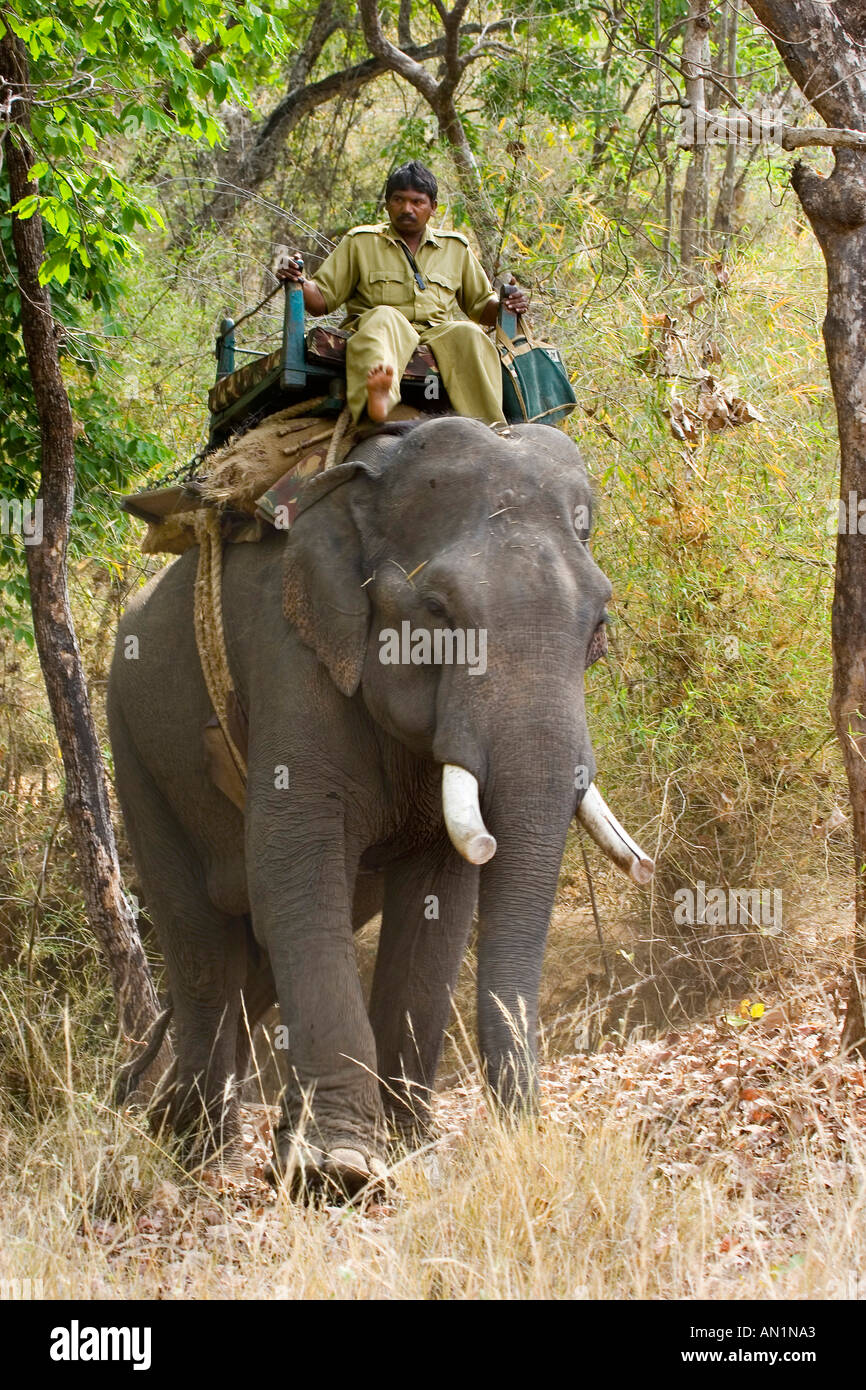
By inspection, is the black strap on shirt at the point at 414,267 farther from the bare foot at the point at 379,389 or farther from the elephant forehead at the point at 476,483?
the elephant forehead at the point at 476,483

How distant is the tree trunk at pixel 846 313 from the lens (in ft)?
20.1

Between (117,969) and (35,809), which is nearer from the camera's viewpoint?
(117,969)

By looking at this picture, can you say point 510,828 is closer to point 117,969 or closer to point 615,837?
point 615,837

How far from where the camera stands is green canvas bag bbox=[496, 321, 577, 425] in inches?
250

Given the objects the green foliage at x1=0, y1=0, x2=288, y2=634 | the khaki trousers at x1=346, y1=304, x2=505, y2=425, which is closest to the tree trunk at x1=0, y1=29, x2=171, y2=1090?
the green foliage at x1=0, y1=0, x2=288, y2=634

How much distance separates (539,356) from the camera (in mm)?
6414

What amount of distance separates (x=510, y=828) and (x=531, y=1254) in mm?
1375

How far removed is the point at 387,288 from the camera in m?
6.49

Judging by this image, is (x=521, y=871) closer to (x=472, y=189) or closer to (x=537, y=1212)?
(x=537, y=1212)

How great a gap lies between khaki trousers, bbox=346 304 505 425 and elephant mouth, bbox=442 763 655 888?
5.19ft

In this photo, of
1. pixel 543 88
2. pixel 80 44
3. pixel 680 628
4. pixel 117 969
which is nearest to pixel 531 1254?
pixel 117 969

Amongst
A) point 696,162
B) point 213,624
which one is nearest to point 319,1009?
point 213,624

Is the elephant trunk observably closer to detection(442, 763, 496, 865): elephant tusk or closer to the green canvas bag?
detection(442, 763, 496, 865): elephant tusk

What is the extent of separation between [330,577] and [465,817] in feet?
3.96
